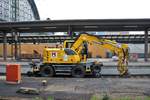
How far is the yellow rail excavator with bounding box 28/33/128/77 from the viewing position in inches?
1176

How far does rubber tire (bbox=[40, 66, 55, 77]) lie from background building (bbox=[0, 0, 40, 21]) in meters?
74.7

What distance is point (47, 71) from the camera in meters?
30.2

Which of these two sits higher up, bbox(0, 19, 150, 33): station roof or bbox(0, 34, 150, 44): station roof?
bbox(0, 19, 150, 33): station roof

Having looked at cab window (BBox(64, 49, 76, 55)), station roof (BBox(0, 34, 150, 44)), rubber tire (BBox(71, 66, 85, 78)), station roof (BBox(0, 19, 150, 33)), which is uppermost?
station roof (BBox(0, 19, 150, 33))

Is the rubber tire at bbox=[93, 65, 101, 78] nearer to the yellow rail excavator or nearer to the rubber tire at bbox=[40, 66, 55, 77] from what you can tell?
the yellow rail excavator

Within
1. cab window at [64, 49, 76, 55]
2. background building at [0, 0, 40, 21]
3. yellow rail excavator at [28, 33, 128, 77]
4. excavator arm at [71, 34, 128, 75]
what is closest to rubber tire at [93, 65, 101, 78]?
yellow rail excavator at [28, 33, 128, 77]

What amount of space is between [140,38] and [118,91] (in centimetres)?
6763

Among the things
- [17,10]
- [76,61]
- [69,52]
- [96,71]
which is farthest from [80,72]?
[17,10]

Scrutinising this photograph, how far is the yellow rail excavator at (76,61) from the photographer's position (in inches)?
1176

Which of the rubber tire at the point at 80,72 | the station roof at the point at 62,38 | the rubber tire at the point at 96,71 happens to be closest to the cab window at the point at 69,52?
the rubber tire at the point at 80,72

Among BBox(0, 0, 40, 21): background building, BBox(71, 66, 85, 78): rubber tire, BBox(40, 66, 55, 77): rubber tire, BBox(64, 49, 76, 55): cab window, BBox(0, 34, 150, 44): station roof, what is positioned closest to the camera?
BBox(71, 66, 85, 78): rubber tire

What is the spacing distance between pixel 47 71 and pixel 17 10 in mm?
89648

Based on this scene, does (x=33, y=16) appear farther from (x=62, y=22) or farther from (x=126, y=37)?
(x=62, y=22)

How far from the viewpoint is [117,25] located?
67.1 metres
